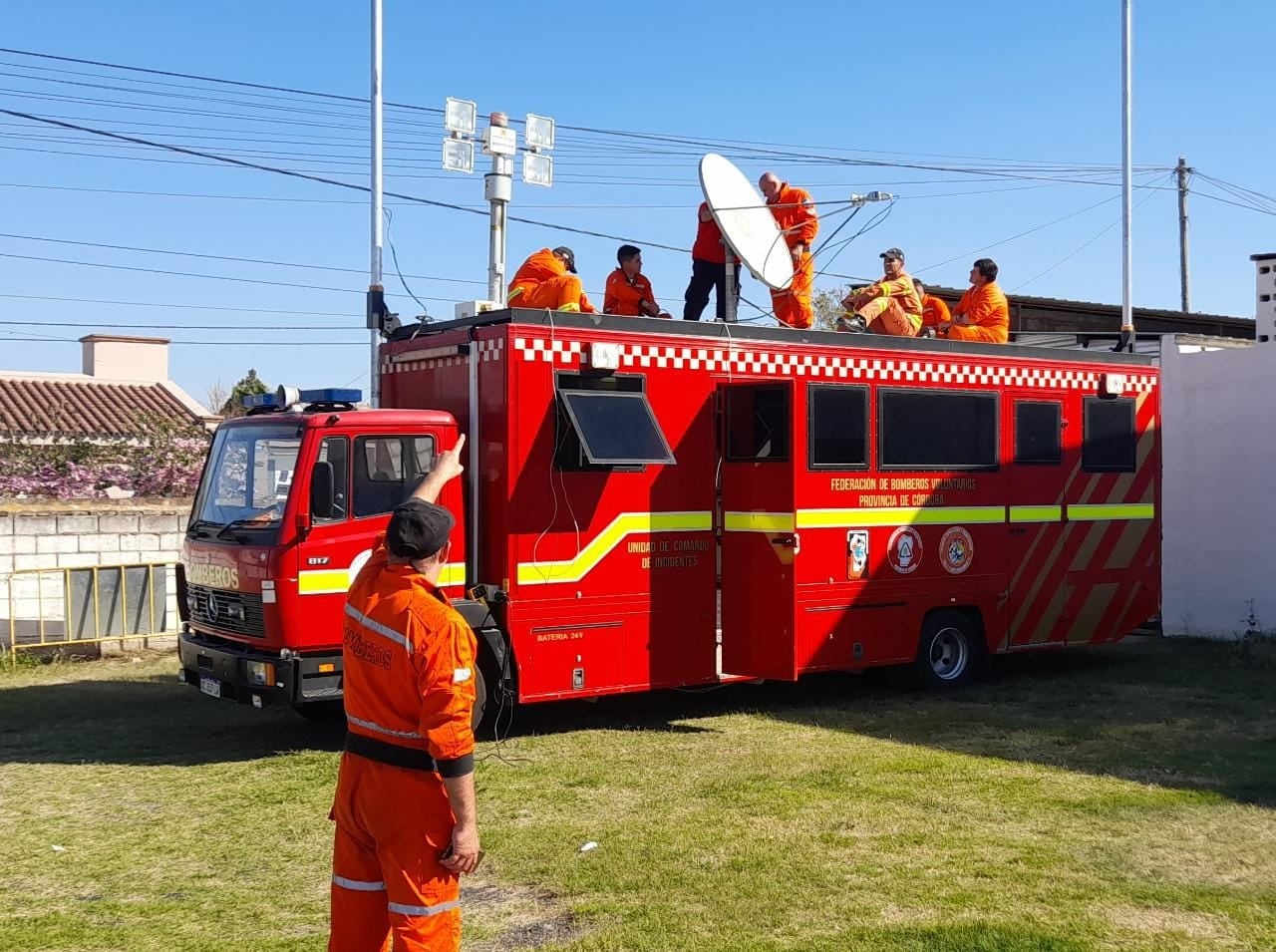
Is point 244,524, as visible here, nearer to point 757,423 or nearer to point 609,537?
point 609,537

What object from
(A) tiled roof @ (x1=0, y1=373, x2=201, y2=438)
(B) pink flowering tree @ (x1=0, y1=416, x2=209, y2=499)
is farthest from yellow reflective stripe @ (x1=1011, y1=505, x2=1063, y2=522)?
(A) tiled roof @ (x1=0, y1=373, x2=201, y2=438)

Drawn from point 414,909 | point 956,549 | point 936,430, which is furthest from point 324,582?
point 956,549

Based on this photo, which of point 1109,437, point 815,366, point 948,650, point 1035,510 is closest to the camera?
point 815,366

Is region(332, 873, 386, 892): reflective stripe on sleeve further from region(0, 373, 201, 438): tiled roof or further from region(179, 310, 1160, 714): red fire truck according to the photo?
region(0, 373, 201, 438): tiled roof

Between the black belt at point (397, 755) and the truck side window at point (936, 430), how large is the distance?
7.25 metres

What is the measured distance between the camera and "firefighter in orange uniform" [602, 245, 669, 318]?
37.3ft

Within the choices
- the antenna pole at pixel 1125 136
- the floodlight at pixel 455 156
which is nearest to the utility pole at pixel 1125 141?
the antenna pole at pixel 1125 136

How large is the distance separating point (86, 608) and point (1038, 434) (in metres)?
9.70

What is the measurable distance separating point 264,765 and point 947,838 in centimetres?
457

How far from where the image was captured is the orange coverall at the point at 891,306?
38.7 ft

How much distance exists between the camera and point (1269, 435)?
561 inches

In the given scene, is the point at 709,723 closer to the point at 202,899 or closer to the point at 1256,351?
the point at 202,899

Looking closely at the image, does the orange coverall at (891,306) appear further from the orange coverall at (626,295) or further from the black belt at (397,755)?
the black belt at (397,755)

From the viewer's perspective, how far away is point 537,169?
13.8m
